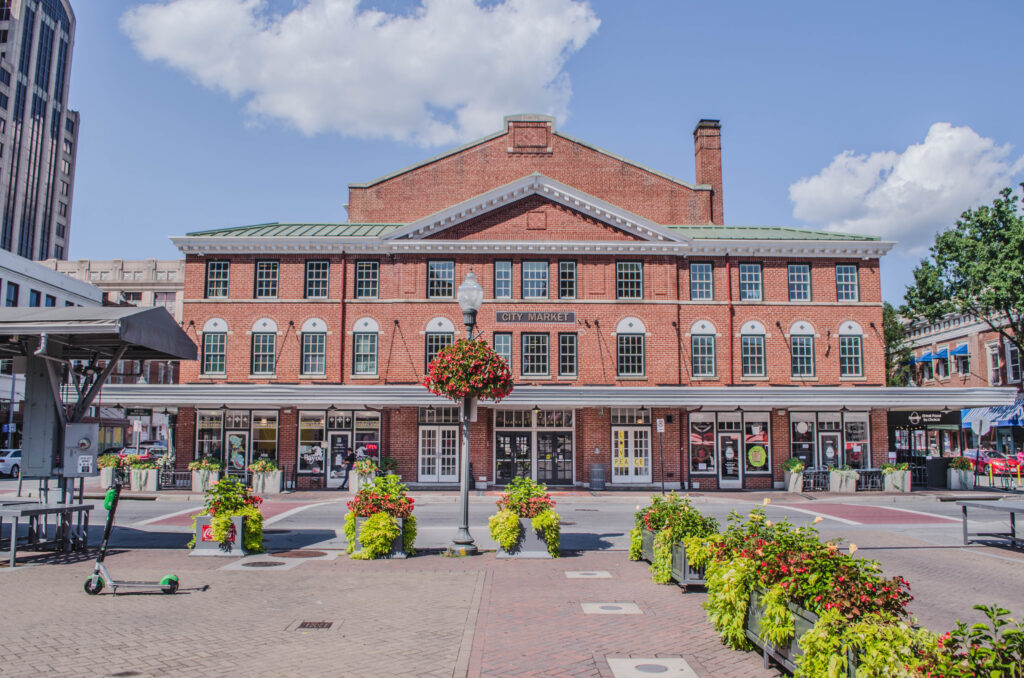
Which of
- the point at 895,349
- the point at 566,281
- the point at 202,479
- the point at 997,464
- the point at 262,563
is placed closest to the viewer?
the point at 262,563

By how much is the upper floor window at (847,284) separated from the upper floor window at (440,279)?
16.5 metres

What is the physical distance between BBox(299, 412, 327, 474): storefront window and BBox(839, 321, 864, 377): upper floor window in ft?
72.0

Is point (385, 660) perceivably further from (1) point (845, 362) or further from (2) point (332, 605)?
(1) point (845, 362)

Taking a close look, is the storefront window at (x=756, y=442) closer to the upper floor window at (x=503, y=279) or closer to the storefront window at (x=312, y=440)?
the upper floor window at (x=503, y=279)

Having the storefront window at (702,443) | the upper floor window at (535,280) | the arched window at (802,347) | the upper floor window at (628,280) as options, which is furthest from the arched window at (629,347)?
the arched window at (802,347)

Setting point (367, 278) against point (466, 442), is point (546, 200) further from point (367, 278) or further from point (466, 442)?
point (466, 442)

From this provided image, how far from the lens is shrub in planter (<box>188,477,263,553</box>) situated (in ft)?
45.1

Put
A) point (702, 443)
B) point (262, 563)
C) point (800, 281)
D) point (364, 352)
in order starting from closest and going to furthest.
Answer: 1. point (262, 563)
2. point (702, 443)
3. point (364, 352)
4. point (800, 281)

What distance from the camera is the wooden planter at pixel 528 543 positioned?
1398 centimetres

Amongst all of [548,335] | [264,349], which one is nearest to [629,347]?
[548,335]

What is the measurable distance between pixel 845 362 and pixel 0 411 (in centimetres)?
5284

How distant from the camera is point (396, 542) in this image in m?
13.8

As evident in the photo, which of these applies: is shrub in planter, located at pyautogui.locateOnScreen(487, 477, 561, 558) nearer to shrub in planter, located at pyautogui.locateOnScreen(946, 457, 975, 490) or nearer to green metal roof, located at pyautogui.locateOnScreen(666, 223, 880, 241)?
green metal roof, located at pyautogui.locateOnScreen(666, 223, 880, 241)

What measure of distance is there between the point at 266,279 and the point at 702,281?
18.4 m
